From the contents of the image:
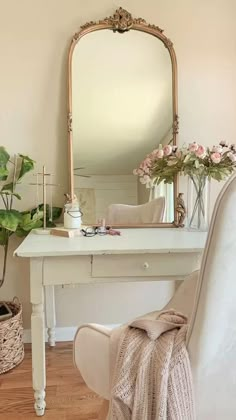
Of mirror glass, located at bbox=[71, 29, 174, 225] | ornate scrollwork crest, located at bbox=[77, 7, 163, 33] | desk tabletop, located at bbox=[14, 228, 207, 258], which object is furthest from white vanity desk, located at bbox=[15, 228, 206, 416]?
ornate scrollwork crest, located at bbox=[77, 7, 163, 33]

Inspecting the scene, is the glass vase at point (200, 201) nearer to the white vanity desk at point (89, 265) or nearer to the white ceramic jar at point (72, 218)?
the white vanity desk at point (89, 265)

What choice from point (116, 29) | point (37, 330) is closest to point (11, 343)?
point (37, 330)

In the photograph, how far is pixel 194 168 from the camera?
5.80ft

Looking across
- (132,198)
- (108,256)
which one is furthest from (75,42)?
(108,256)

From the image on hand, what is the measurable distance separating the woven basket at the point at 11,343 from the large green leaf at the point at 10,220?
491mm

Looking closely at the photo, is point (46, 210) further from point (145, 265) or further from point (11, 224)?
point (145, 265)

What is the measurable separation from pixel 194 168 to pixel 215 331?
1.08 metres

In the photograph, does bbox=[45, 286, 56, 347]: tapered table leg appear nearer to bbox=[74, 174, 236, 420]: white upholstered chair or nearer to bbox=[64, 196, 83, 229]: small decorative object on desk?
bbox=[64, 196, 83, 229]: small decorative object on desk

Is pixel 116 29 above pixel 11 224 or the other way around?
above

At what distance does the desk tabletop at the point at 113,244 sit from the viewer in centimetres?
144

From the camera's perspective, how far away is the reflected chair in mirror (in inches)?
82.0

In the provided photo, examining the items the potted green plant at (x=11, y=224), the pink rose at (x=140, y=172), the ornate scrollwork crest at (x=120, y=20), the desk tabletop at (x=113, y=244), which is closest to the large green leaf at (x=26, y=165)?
the potted green plant at (x=11, y=224)

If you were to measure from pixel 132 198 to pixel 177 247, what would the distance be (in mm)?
640

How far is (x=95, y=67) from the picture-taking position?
2.05 metres
